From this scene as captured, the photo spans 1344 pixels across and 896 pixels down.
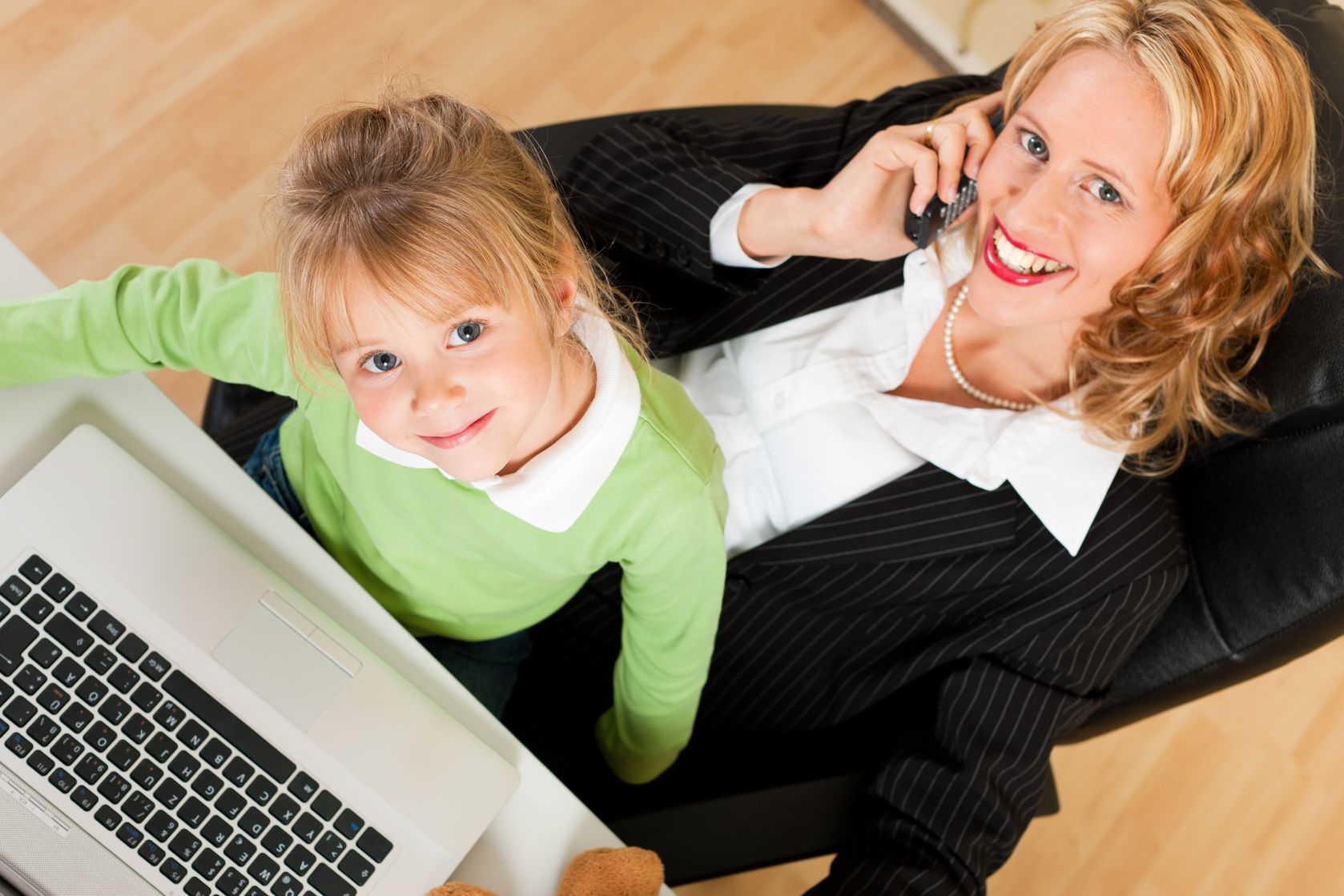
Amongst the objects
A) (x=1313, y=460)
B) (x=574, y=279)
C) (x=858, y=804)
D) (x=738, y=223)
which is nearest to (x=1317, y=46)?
(x=1313, y=460)

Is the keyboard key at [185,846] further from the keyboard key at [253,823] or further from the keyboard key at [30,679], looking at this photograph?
the keyboard key at [30,679]

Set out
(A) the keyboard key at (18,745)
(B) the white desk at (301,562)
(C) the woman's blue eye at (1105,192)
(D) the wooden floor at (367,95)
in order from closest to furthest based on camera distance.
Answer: (A) the keyboard key at (18,745) < (B) the white desk at (301,562) < (C) the woman's blue eye at (1105,192) < (D) the wooden floor at (367,95)

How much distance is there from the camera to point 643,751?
3.69 ft

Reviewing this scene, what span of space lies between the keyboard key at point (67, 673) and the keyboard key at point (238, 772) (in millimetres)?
125

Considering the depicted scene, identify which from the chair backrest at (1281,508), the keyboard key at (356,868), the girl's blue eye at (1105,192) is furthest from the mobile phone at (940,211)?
the keyboard key at (356,868)

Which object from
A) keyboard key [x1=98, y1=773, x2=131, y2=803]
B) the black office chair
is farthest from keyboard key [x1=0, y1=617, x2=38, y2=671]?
the black office chair

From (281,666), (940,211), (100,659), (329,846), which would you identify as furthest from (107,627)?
(940,211)

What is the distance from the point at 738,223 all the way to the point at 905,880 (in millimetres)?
705

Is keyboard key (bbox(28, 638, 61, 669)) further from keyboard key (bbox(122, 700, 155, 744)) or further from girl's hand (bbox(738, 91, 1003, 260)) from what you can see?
girl's hand (bbox(738, 91, 1003, 260))

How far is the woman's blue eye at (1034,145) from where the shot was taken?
1.05 meters

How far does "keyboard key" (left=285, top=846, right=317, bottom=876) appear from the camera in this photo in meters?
0.80

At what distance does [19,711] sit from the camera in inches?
30.3

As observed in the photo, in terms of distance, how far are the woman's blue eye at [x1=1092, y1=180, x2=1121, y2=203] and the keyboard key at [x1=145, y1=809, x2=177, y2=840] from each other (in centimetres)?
94

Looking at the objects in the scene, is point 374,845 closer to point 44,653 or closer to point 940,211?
point 44,653
